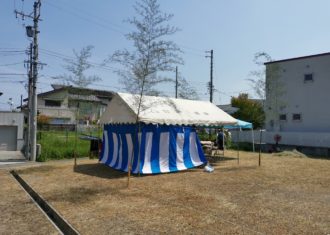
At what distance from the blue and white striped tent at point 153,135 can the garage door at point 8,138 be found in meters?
13.6

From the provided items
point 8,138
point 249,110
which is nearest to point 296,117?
point 249,110

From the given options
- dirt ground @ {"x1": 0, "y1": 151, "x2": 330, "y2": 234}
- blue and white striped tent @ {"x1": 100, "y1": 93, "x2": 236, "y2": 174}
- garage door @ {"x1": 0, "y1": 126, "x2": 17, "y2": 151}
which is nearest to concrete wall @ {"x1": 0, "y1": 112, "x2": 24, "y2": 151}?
garage door @ {"x1": 0, "y1": 126, "x2": 17, "y2": 151}

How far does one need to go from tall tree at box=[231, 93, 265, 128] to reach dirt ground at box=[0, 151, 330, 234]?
32.1ft

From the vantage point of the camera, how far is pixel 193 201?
24.0 feet

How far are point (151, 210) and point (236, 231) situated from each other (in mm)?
1950

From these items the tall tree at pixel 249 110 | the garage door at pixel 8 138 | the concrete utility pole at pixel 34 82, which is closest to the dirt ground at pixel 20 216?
the concrete utility pole at pixel 34 82

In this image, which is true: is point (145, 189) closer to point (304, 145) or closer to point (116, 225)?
point (116, 225)

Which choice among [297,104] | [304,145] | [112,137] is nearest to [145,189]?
[112,137]

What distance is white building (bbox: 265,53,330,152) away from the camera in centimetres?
2109

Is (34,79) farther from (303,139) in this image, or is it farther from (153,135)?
(303,139)

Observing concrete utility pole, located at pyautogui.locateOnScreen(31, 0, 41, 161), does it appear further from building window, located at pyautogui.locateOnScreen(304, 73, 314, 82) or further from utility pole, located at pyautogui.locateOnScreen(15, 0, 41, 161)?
building window, located at pyautogui.locateOnScreen(304, 73, 314, 82)

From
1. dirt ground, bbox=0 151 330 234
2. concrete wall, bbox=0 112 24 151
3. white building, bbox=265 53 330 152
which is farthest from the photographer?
concrete wall, bbox=0 112 24 151

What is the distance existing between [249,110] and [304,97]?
5260 millimetres

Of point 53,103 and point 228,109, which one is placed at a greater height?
point 53,103
